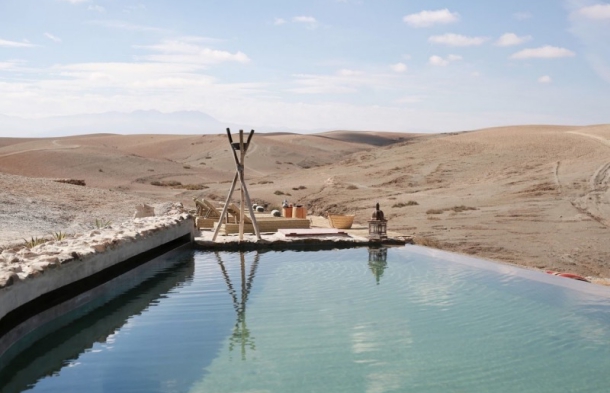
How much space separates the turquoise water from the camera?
18.7 ft

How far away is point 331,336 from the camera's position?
697 centimetres

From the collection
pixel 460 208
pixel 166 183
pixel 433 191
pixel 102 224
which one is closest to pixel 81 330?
pixel 102 224

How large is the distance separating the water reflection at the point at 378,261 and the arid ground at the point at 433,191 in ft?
5.50

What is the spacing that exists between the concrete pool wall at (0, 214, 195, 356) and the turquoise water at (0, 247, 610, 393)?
0.26m

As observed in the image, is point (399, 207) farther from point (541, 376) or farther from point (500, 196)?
point (541, 376)

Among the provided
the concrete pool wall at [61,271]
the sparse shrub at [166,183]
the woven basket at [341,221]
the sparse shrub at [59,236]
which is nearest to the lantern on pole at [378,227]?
the woven basket at [341,221]

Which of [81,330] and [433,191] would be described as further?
[433,191]

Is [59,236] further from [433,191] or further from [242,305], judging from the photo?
[433,191]

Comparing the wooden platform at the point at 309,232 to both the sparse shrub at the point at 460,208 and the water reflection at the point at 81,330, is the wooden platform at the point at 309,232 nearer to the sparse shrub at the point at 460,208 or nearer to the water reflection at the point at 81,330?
the water reflection at the point at 81,330

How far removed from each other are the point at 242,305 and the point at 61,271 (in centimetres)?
228

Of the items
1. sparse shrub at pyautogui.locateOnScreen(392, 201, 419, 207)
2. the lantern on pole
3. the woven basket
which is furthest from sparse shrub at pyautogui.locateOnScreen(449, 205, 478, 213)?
the lantern on pole

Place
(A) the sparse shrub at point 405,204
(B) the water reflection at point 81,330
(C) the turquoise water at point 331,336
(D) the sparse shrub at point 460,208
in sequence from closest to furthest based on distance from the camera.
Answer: (C) the turquoise water at point 331,336, (B) the water reflection at point 81,330, (D) the sparse shrub at point 460,208, (A) the sparse shrub at point 405,204

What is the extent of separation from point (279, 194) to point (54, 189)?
33.2 ft

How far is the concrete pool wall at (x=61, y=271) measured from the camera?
20.0ft
